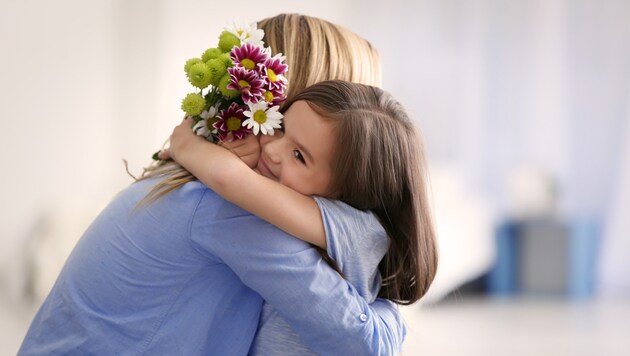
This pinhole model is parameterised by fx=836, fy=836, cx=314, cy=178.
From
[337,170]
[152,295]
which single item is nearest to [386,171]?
[337,170]

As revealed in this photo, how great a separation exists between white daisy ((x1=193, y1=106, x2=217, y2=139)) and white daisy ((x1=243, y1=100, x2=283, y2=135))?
61mm

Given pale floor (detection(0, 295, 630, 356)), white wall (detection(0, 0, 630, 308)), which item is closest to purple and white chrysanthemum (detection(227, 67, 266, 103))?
pale floor (detection(0, 295, 630, 356))

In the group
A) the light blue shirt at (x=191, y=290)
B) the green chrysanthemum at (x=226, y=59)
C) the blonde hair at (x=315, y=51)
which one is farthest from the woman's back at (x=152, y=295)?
the blonde hair at (x=315, y=51)

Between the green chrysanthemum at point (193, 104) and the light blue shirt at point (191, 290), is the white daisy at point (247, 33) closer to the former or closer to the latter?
the green chrysanthemum at point (193, 104)

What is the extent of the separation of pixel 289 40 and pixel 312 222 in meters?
0.38

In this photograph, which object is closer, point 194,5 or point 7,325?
point 7,325

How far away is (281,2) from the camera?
4031 millimetres

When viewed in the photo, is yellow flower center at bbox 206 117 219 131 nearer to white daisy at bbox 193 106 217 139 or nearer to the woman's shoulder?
white daisy at bbox 193 106 217 139

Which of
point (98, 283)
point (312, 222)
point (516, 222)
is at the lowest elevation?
point (516, 222)

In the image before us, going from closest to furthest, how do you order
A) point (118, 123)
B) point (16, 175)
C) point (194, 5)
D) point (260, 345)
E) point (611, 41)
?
point (260, 345), point (16, 175), point (118, 123), point (194, 5), point (611, 41)

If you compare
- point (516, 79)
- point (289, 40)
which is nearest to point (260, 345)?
point (289, 40)

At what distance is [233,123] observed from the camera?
52.4 inches

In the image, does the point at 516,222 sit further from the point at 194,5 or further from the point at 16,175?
the point at 16,175

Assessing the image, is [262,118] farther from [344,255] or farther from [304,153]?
[344,255]
